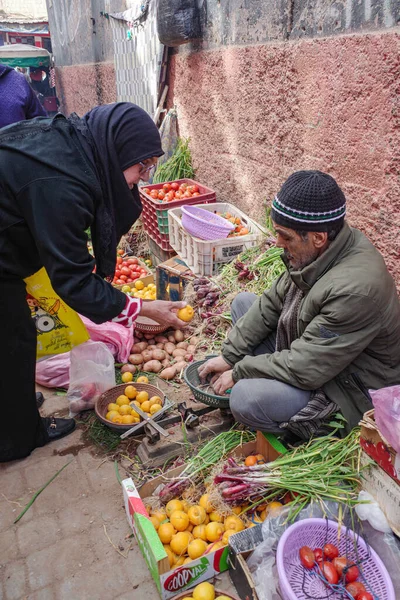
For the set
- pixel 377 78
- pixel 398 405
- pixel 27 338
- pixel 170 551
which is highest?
pixel 377 78

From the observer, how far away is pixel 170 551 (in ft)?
7.27

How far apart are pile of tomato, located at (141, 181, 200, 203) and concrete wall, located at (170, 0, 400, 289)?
316mm

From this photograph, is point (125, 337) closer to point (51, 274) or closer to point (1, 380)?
point (1, 380)

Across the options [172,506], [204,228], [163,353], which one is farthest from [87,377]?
[204,228]

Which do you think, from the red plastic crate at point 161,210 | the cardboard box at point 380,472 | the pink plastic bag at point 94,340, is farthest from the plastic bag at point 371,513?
the red plastic crate at point 161,210

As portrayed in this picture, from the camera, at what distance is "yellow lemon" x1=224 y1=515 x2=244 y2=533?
7.37 feet

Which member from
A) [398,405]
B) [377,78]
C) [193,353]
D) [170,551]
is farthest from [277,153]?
[170,551]

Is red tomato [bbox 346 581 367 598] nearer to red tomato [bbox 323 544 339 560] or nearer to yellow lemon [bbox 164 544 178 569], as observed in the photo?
red tomato [bbox 323 544 339 560]

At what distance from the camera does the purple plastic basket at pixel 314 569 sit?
5.91 feet

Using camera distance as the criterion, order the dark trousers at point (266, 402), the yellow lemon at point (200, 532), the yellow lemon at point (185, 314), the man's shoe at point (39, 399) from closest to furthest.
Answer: the yellow lemon at point (200, 532)
the dark trousers at point (266, 402)
the yellow lemon at point (185, 314)
the man's shoe at point (39, 399)

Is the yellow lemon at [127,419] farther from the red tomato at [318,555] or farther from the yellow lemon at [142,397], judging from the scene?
the red tomato at [318,555]

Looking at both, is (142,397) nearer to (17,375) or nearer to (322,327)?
(17,375)

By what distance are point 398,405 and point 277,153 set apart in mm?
3108

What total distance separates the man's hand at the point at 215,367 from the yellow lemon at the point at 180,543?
1043 mm
